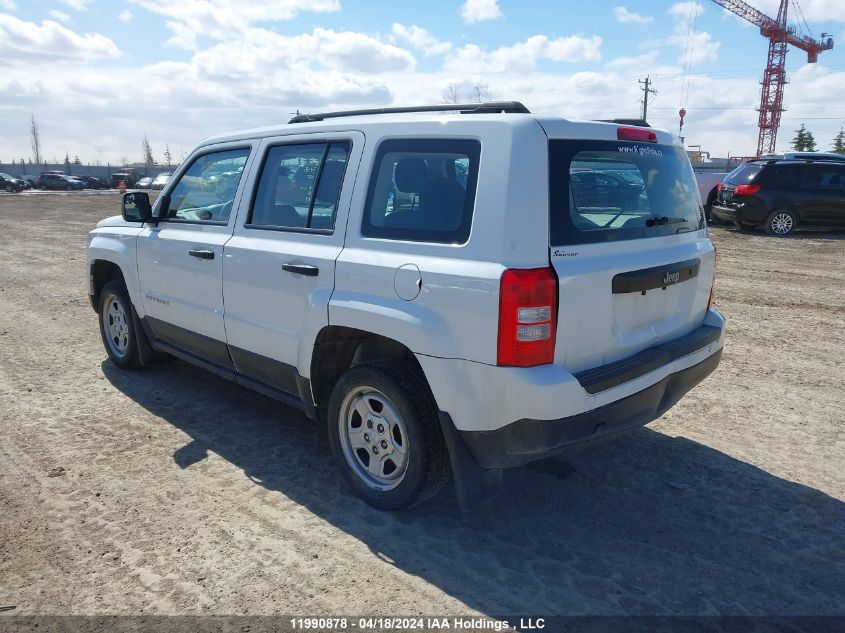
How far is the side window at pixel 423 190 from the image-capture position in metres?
3.03

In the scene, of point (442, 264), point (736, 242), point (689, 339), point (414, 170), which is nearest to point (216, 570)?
point (442, 264)

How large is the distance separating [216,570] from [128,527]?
0.66 metres

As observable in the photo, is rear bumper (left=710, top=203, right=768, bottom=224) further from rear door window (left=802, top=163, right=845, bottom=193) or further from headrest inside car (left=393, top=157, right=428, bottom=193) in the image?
headrest inside car (left=393, top=157, right=428, bottom=193)

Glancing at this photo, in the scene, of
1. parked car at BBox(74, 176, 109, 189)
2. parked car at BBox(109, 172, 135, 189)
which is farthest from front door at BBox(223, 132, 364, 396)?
parked car at BBox(74, 176, 109, 189)

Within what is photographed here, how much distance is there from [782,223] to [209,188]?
1380 centimetres

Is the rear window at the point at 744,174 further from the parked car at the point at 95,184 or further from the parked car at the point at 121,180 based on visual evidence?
the parked car at the point at 95,184

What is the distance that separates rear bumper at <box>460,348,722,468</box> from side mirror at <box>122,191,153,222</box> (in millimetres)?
3309

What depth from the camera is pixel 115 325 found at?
586 centimetres

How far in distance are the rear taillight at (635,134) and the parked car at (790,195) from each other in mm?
12660

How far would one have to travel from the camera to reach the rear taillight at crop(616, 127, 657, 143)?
3.26 m

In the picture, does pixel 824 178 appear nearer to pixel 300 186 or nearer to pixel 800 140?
pixel 300 186

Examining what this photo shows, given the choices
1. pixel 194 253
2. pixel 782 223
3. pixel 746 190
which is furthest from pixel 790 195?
pixel 194 253

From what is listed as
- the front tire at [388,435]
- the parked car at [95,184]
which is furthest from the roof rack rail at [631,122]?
the parked car at [95,184]

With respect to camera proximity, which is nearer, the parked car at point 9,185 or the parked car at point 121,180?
the parked car at point 9,185
